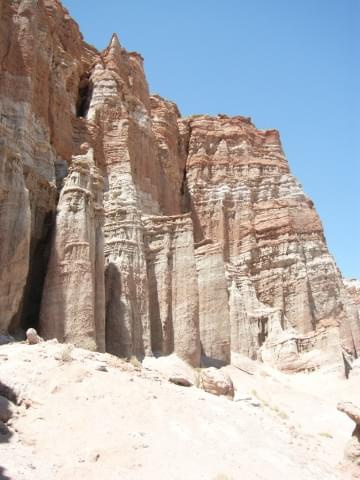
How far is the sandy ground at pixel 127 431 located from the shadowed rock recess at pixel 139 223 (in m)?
5.59

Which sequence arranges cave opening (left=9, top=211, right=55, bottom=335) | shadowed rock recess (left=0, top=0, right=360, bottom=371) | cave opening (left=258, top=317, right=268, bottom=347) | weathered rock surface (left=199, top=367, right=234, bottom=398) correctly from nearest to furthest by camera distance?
weathered rock surface (left=199, top=367, right=234, bottom=398) → shadowed rock recess (left=0, top=0, right=360, bottom=371) → cave opening (left=9, top=211, right=55, bottom=335) → cave opening (left=258, top=317, right=268, bottom=347)

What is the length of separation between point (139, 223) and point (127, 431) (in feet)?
60.4

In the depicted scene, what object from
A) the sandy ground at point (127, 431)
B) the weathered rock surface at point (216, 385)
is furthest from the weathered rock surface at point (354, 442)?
the weathered rock surface at point (216, 385)

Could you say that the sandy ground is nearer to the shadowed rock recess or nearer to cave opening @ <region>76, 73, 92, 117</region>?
the shadowed rock recess

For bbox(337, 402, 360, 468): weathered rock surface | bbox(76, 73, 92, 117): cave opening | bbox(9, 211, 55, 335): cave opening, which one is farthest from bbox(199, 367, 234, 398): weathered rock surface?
bbox(76, 73, 92, 117): cave opening

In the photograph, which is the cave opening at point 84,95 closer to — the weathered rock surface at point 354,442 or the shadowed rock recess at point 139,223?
the shadowed rock recess at point 139,223

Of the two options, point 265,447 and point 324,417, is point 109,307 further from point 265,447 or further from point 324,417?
point 265,447

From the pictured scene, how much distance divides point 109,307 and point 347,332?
2474cm

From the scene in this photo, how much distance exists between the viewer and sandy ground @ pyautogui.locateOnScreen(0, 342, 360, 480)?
37.1 feet

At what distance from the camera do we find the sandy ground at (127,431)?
11.3 metres

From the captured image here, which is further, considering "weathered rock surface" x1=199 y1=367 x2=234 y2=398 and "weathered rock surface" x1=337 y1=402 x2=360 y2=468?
"weathered rock surface" x1=199 y1=367 x2=234 y2=398

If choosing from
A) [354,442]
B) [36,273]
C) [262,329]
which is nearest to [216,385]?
[354,442]

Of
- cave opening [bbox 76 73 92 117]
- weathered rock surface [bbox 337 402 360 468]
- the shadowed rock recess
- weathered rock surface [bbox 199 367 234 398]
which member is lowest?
weathered rock surface [bbox 337 402 360 468]

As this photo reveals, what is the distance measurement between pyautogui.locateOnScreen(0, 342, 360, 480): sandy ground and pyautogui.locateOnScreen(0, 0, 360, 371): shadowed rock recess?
5588 mm
